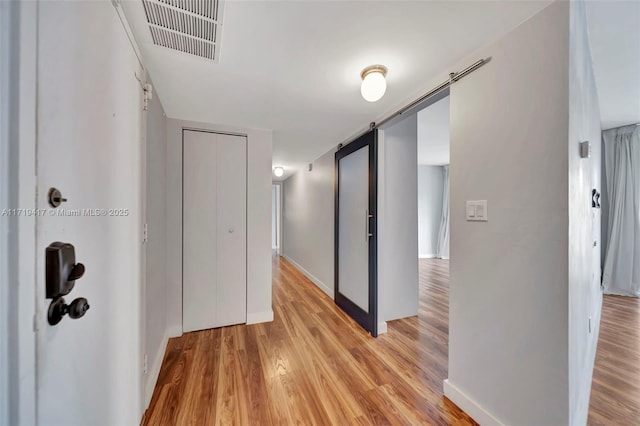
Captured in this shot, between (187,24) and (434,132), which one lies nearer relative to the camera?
(187,24)

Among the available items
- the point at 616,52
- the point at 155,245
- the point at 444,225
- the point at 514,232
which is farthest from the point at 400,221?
the point at 444,225

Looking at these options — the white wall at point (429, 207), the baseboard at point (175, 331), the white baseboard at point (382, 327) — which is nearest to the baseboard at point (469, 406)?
the white baseboard at point (382, 327)

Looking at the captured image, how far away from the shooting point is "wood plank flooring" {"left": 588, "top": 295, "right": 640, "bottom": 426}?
1.39 m

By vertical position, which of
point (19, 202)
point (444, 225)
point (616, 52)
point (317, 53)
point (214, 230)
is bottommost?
point (444, 225)

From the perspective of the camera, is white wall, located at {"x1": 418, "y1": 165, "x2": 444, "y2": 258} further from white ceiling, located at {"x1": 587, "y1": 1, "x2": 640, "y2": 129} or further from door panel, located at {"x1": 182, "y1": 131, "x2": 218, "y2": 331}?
door panel, located at {"x1": 182, "y1": 131, "x2": 218, "y2": 331}

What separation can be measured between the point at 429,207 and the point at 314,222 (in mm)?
3765

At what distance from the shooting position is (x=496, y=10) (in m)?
1.11

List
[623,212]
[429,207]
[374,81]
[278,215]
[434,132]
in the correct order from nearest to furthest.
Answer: [374,81]
[623,212]
[434,132]
[429,207]
[278,215]

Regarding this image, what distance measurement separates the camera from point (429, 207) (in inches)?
249

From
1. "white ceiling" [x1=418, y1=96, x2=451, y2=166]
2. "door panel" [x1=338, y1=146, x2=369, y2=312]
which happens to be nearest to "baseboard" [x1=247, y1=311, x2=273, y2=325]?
"door panel" [x1=338, y1=146, x2=369, y2=312]

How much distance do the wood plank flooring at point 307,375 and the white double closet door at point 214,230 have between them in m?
0.24

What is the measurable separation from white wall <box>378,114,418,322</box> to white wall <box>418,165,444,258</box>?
149 inches

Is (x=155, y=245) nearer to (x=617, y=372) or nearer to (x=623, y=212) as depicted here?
(x=617, y=372)

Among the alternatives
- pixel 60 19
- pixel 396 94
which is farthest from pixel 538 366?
pixel 60 19
